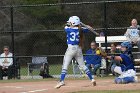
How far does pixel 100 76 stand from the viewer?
766 inches

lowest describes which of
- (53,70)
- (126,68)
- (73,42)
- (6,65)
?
(126,68)

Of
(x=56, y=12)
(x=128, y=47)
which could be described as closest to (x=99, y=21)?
(x=56, y=12)

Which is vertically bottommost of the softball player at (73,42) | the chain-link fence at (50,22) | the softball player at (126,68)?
A: the softball player at (126,68)

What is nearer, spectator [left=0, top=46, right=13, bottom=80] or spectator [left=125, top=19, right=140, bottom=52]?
spectator [left=125, top=19, right=140, bottom=52]

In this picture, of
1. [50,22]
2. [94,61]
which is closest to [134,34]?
[94,61]

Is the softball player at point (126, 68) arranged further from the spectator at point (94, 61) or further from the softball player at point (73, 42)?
the spectator at point (94, 61)

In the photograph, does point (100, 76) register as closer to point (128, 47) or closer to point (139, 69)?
point (139, 69)

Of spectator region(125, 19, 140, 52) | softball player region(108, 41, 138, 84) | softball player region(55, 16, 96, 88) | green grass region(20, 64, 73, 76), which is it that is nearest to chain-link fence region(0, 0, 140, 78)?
green grass region(20, 64, 73, 76)

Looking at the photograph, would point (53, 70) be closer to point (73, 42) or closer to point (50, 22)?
point (50, 22)

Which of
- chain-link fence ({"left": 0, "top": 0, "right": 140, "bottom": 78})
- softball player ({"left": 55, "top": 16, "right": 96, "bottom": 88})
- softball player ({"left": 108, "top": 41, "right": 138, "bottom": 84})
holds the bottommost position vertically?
softball player ({"left": 108, "top": 41, "right": 138, "bottom": 84})

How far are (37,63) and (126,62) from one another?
672 centimetres

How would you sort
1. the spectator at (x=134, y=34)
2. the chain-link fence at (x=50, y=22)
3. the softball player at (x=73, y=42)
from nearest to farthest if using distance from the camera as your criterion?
1. the softball player at (x=73, y=42)
2. the spectator at (x=134, y=34)
3. the chain-link fence at (x=50, y=22)

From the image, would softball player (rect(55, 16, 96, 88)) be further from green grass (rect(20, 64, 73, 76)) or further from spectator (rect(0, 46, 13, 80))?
green grass (rect(20, 64, 73, 76))

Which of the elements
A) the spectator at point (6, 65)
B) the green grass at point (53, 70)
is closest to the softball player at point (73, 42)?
the spectator at point (6, 65)
